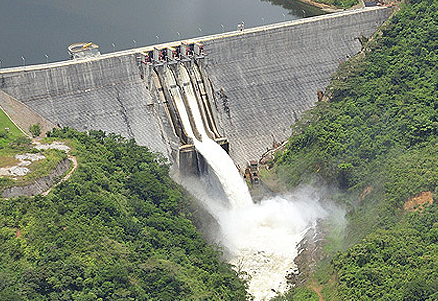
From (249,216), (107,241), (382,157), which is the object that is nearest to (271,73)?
(382,157)

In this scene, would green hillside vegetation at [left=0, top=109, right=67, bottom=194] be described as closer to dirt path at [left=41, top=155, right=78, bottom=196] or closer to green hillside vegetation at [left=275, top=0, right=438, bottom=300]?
dirt path at [left=41, top=155, right=78, bottom=196]

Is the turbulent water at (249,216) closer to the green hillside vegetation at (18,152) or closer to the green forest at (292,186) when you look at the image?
the green forest at (292,186)

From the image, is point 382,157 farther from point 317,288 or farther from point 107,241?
point 107,241

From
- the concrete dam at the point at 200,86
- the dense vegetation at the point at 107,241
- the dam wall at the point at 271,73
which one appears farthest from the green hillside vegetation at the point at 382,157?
the dense vegetation at the point at 107,241

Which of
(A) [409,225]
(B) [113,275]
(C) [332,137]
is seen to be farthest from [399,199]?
(B) [113,275]

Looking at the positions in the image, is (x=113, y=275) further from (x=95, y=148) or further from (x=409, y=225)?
(x=409, y=225)

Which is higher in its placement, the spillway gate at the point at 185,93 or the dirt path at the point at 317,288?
the spillway gate at the point at 185,93
